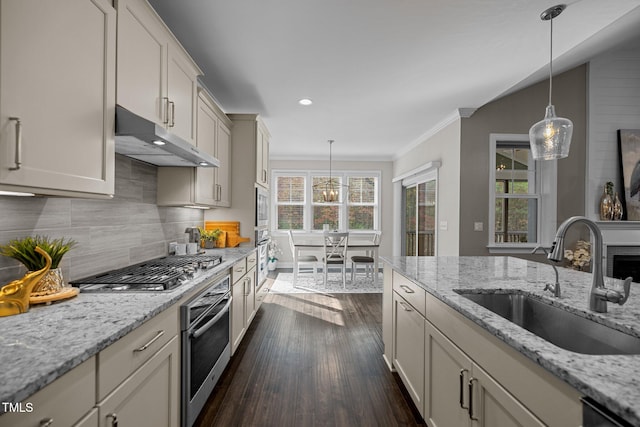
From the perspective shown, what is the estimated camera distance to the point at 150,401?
4.13ft

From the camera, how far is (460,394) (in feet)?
4.12

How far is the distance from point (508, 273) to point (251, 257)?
2.30 m

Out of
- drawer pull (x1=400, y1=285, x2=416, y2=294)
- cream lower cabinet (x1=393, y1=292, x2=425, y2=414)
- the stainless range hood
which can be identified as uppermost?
the stainless range hood

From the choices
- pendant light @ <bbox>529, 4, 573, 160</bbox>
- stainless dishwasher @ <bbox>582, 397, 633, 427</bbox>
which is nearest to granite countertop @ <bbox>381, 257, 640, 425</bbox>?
stainless dishwasher @ <bbox>582, 397, 633, 427</bbox>

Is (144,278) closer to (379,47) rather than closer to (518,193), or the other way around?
(379,47)

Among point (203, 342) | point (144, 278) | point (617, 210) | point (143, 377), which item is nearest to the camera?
point (143, 377)

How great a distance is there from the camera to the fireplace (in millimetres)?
3900

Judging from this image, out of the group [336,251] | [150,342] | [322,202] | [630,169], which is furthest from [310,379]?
[322,202]

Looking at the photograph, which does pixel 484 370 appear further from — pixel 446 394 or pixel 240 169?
pixel 240 169

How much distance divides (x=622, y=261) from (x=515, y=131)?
211 centimetres

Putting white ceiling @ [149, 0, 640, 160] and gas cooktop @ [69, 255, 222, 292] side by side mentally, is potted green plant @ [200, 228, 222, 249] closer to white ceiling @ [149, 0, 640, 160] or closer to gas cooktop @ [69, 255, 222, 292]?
gas cooktop @ [69, 255, 222, 292]

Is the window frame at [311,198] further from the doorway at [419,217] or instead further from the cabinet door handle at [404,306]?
the cabinet door handle at [404,306]

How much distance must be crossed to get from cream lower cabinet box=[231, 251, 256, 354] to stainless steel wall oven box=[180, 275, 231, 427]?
0.21 meters

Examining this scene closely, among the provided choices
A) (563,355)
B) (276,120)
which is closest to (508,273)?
(563,355)
